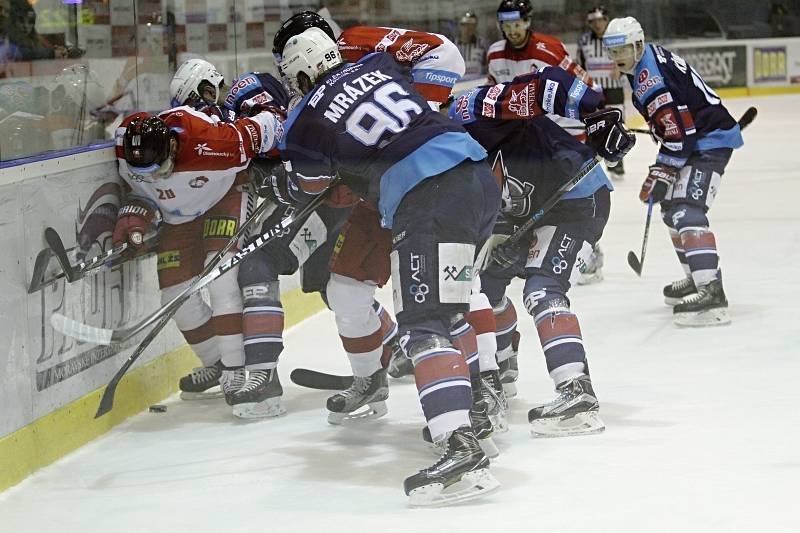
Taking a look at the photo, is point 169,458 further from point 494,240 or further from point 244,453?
point 494,240

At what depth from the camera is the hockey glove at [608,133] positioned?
3.46 metres

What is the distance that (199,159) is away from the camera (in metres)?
3.66

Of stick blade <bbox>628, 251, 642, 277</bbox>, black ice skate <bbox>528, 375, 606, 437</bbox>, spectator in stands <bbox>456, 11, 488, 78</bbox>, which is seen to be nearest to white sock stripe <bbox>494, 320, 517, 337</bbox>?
black ice skate <bbox>528, 375, 606, 437</bbox>

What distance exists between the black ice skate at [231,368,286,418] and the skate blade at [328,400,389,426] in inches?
7.3

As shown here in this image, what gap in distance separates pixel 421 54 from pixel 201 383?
45.9 inches

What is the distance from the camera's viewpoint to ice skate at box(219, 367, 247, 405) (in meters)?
3.77

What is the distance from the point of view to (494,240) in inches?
143

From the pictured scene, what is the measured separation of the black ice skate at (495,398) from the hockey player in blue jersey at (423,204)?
0.49 meters

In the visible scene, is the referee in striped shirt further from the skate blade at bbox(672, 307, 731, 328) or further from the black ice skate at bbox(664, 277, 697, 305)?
the skate blade at bbox(672, 307, 731, 328)

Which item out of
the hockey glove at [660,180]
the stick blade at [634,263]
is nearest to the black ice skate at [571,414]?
the hockey glove at [660,180]

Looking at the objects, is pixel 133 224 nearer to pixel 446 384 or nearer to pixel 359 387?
pixel 359 387

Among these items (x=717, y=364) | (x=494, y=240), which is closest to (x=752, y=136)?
(x=717, y=364)

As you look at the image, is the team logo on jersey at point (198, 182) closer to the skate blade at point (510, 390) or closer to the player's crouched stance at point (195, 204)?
the player's crouched stance at point (195, 204)

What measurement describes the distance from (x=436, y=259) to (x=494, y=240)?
0.78 m
